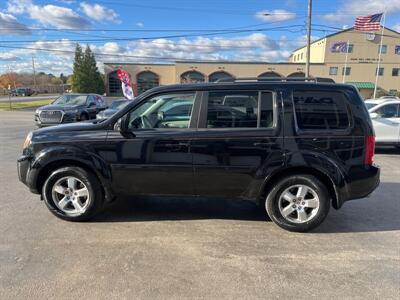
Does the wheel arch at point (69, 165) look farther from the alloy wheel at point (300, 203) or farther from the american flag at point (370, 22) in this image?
the american flag at point (370, 22)

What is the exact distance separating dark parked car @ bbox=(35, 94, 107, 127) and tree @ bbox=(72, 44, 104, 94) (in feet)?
140

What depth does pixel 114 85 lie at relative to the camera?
60.5m

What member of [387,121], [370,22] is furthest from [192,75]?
[387,121]

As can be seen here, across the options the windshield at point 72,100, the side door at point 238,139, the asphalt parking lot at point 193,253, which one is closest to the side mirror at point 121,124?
the side door at point 238,139

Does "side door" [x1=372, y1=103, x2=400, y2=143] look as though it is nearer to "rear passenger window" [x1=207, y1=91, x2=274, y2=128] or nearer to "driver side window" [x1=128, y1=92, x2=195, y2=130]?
"rear passenger window" [x1=207, y1=91, x2=274, y2=128]

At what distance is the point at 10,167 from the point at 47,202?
3.68 metres

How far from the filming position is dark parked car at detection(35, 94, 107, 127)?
13.8m

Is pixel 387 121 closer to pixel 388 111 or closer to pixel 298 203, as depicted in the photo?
pixel 388 111

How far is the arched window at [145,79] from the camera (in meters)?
60.1

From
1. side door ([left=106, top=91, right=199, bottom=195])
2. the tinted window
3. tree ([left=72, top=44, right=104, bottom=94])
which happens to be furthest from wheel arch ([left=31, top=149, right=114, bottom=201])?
tree ([left=72, top=44, right=104, bottom=94])

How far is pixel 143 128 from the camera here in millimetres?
4113

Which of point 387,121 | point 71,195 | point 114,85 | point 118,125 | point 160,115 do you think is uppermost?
point 160,115

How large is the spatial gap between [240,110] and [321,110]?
3.26ft

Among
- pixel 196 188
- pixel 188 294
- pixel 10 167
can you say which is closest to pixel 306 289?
pixel 188 294
